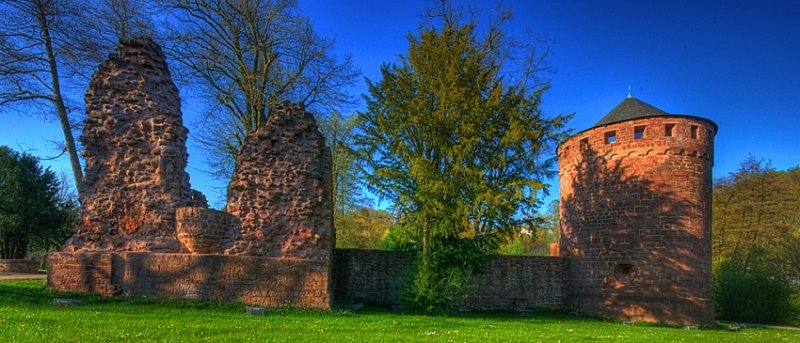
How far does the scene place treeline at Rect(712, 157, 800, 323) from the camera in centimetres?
2106

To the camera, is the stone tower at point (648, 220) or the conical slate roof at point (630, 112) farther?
the conical slate roof at point (630, 112)

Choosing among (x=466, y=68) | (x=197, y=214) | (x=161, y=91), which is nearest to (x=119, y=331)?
(x=197, y=214)

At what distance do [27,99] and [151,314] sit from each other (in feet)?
37.7

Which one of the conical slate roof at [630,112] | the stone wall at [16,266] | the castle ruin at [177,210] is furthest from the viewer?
the stone wall at [16,266]

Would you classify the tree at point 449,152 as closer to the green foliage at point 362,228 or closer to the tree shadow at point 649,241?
the tree shadow at point 649,241

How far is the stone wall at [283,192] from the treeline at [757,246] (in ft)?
60.5

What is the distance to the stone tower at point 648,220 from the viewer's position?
16484 mm

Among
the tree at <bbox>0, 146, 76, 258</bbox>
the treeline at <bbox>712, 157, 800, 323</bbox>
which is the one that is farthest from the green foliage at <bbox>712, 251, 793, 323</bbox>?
the tree at <bbox>0, 146, 76, 258</bbox>

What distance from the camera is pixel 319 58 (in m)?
19.8

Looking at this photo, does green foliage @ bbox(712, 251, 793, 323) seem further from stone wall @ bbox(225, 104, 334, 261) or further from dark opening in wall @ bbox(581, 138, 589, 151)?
stone wall @ bbox(225, 104, 334, 261)

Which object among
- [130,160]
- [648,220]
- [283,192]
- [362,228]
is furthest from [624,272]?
[130,160]

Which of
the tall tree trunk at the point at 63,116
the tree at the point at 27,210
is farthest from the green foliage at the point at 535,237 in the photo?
the tree at the point at 27,210

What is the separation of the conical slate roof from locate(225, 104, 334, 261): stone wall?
10892mm

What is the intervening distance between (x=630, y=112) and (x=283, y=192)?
41.4 feet
